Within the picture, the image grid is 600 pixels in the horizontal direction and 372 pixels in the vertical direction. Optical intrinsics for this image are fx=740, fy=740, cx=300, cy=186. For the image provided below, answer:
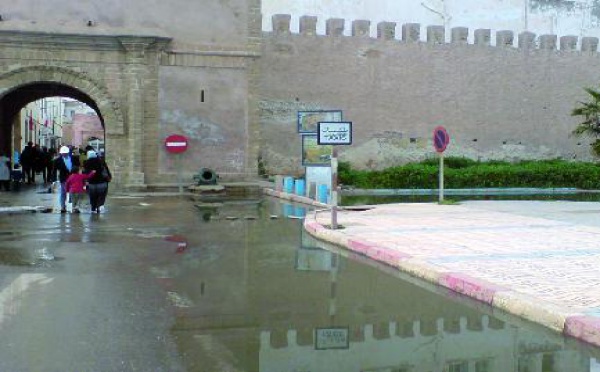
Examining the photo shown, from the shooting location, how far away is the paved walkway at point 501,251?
5691 mm

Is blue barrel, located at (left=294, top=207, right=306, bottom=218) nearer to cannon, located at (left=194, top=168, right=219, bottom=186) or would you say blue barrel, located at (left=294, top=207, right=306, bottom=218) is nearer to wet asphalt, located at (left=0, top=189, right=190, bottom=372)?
wet asphalt, located at (left=0, top=189, right=190, bottom=372)

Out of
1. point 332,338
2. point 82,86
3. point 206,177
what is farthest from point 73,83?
point 332,338

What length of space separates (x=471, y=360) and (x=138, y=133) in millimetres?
19863

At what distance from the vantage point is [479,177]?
25.2 m

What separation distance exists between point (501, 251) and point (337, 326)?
388 centimetres

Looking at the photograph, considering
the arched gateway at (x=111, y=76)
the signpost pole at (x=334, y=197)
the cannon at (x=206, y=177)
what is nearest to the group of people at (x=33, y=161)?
the arched gateway at (x=111, y=76)

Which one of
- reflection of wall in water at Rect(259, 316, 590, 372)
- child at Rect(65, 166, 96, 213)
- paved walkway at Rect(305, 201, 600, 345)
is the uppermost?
child at Rect(65, 166, 96, 213)

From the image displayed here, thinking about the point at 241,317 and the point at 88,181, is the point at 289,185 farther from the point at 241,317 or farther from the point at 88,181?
the point at 241,317

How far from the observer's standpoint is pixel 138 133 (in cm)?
2322

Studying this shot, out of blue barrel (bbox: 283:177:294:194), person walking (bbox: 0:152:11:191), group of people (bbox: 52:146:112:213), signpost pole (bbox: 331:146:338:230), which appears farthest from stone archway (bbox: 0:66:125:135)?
signpost pole (bbox: 331:146:338:230)

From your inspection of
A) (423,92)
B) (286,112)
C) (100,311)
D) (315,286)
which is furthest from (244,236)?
(423,92)

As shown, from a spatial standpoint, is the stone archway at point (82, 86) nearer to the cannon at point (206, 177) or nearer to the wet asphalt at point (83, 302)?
the cannon at point (206, 177)

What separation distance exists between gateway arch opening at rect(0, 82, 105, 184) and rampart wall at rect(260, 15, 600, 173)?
327 inches

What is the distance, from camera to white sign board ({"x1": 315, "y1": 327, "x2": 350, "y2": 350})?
4773 millimetres
